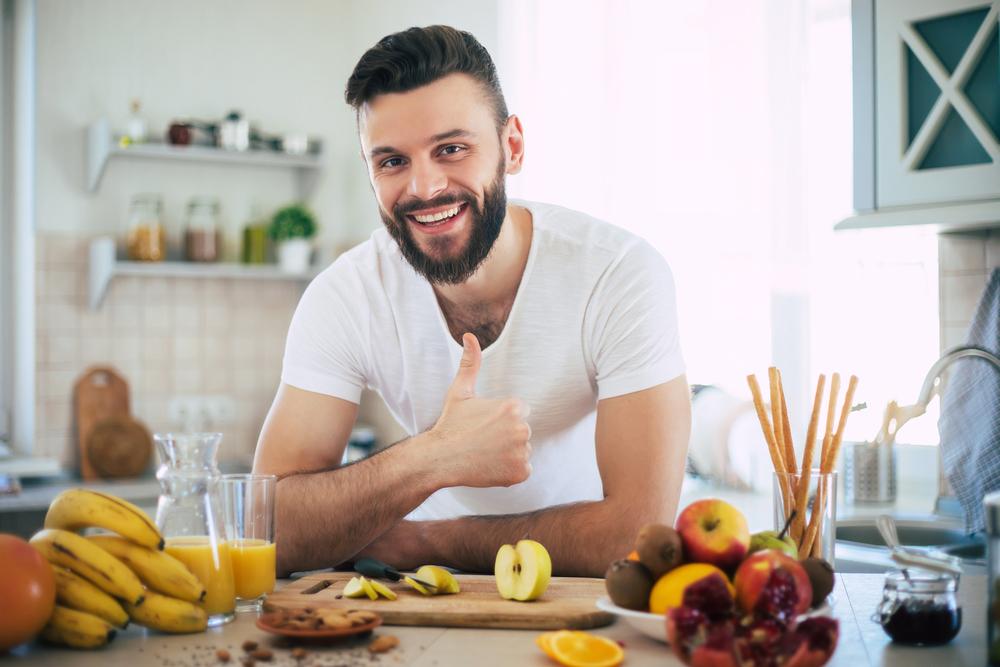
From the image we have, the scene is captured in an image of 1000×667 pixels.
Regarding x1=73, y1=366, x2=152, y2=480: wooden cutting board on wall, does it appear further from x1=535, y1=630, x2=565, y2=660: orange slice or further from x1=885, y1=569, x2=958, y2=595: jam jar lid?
x1=885, y1=569, x2=958, y2=595: jam jar lid

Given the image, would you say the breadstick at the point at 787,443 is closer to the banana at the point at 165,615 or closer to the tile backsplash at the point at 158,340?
the banana at the point at 165,615

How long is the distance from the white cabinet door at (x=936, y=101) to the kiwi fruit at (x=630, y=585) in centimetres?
132

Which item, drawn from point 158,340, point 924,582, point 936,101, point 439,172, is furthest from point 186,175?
point 924,582

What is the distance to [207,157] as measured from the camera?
3779 mm

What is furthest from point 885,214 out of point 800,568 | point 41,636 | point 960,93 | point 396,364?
point 41,636

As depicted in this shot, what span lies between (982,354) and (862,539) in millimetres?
479

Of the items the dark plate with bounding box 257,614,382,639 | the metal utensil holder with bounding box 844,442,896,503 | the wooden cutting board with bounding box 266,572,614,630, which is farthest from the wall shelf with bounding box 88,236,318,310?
the dark plate with bounding box 257,614,382,639

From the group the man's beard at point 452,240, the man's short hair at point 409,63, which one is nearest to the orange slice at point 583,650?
the man's beard at point 452,240

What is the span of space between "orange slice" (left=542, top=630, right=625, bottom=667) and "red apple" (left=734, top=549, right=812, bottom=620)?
142 mm

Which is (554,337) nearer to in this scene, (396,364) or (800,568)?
(396,364)

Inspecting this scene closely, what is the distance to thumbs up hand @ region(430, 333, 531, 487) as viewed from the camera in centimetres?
158

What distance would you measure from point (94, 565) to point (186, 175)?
296 centimetres

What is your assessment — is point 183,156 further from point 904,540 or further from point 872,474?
point 904,540

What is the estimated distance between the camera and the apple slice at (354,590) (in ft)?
4.30
